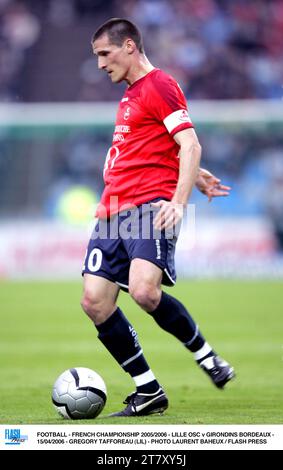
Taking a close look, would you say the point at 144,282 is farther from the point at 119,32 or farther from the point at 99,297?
the point at 119,32

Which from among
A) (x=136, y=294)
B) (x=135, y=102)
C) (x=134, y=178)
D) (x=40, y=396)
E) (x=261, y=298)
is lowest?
(x=261, y=298)

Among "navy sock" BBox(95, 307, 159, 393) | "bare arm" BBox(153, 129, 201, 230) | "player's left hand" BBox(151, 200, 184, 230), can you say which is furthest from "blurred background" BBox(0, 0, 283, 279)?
"player's left hand" BBox(151, 200, 184, 230)

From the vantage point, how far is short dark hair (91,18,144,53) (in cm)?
665

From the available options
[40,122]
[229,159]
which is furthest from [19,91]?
[229,159]

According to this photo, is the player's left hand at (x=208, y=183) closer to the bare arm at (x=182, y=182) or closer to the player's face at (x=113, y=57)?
the bare arm at (x=182, y=182)

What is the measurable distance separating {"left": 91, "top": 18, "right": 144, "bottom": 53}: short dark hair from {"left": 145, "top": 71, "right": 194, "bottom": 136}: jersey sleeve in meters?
0.34

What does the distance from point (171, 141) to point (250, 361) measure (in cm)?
367

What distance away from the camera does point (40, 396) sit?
7.52m

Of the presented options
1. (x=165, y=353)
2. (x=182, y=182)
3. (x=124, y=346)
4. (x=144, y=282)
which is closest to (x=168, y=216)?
(x=182, y=182)

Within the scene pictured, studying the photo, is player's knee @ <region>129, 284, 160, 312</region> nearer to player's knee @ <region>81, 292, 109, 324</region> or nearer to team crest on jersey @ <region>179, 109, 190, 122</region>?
player's knee @ <region>81, 292, 109, 324</region>

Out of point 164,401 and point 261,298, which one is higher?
point 164,401

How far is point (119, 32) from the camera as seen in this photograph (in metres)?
6.66

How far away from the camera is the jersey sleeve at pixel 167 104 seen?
6430mm

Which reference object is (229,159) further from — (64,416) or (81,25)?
(64,416)
